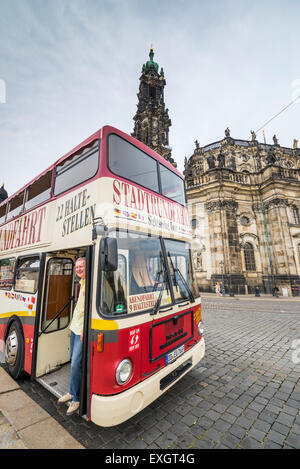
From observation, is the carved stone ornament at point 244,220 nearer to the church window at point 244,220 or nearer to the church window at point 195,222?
the church window at point 244,220

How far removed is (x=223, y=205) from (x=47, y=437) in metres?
24.1

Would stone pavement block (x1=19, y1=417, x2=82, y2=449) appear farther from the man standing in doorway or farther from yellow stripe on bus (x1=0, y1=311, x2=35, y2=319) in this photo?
yellow stripe on bus (x1=0, y1=311, x2=35, y2=319)

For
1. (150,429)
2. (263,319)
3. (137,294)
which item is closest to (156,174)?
(137,294)

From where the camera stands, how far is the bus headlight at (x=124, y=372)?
2292 millimetres

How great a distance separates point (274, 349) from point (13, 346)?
6.29m

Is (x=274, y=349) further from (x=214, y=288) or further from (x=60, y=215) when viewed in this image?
(x=214, y=288)

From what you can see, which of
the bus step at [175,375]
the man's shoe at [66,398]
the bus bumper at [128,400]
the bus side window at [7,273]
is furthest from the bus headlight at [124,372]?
the bus side window at [7,273]

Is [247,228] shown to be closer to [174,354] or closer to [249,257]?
[249,257]

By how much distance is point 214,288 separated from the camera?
21.4m

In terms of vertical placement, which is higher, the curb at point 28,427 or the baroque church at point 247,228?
the baroque church at point 247,228

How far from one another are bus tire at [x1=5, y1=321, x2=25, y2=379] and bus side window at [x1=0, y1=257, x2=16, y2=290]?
1043mm

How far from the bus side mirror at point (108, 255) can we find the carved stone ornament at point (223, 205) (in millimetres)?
23043

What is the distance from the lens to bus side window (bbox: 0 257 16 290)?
4.69 meters

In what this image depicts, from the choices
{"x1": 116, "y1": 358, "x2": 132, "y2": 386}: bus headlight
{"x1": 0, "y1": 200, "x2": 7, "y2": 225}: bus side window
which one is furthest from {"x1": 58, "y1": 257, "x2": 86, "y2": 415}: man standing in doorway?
{"x1": 0, "y1": 200, "x2": 7, "y2": 225}: bus side window
